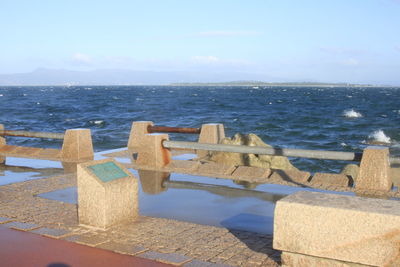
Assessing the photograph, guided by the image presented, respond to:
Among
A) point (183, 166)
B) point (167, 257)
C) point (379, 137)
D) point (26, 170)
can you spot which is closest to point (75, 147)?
point (26, 170)

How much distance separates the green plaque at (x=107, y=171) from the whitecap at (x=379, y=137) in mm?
30317

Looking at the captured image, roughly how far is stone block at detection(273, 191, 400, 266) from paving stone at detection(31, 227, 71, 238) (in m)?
2.71

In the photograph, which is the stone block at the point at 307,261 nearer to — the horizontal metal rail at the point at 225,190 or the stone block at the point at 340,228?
the stone block at the point at 340,228

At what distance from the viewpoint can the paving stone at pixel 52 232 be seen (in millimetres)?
5766

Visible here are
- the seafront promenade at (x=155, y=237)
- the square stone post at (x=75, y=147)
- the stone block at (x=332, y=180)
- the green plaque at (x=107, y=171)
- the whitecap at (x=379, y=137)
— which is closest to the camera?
the seafront promenade at (x=155, y=237)

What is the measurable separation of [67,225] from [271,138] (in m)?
28.8

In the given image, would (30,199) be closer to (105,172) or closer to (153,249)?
(105,172)

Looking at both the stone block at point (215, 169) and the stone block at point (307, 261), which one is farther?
the stone block at point (215, 169)

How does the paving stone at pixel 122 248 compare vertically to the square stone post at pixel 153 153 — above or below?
below

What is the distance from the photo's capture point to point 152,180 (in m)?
9.38

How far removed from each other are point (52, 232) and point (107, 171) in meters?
1.05

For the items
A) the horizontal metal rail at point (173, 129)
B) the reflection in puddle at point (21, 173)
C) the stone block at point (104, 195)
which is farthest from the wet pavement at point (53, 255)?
the horizontal metal rail at point (173, 129)

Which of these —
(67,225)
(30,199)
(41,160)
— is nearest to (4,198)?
(30,199)

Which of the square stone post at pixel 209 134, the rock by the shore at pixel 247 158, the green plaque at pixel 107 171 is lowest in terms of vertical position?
the rock by the shore at pixel 247 158
